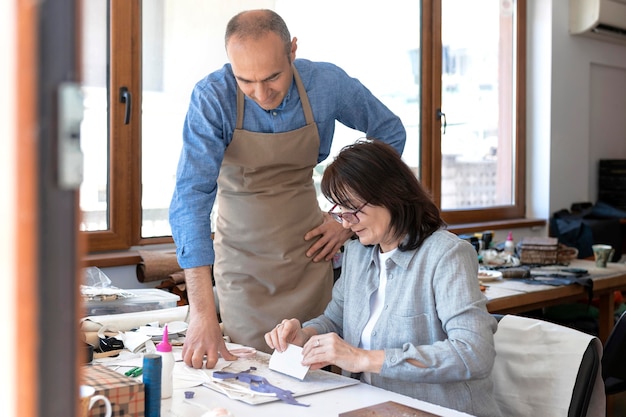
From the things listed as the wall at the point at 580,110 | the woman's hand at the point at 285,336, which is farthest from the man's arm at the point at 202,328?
the wall at the point at 580,110

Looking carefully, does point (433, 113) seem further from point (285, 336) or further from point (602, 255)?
point (285, 336)

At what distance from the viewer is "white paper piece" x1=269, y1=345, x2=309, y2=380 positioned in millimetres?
1795

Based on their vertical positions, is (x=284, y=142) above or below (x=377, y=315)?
above

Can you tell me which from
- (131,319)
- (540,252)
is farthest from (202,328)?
(540,252)

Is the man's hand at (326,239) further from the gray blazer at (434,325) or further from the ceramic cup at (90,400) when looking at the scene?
the ceramic cup at (90,400)

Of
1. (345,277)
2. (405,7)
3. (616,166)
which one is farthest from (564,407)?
(616,166)

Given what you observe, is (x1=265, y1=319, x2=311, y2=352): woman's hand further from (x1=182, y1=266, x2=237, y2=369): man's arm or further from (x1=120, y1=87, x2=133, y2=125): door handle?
(x1=120, y1=87, x2=133, y2=125): door handle

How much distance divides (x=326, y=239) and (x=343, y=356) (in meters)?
0.68

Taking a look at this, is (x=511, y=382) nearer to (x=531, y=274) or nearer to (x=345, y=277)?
(x=345, y=277)

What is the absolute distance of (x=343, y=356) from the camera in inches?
67.9

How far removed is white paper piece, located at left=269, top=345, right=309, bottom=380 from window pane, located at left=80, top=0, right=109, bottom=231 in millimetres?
1902

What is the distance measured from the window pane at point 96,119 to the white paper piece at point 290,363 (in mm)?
1902

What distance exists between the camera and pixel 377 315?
1.97 metres

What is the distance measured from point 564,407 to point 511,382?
160 millimetres
